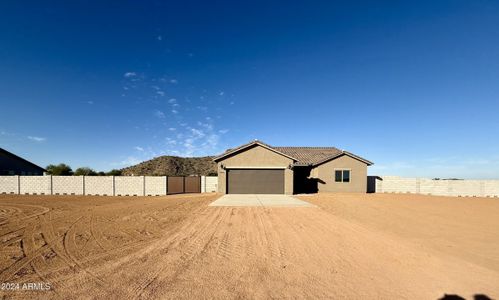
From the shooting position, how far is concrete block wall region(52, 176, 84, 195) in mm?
20234

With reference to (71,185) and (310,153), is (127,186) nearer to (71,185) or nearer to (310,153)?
(71,185)

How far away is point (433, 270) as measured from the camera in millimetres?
4617

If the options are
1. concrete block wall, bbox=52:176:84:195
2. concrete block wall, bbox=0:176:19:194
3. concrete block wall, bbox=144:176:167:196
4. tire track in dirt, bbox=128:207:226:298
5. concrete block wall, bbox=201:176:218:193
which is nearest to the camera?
tire track in dirt, bbox=128:207:226:298

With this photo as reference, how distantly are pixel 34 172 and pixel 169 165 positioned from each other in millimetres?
27680

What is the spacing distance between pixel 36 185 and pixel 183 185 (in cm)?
1264

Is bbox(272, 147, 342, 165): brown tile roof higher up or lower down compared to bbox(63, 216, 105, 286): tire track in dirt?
higher up

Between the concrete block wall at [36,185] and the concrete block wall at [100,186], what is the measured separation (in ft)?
10.9

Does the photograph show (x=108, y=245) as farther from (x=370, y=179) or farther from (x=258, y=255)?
(x=370, y=179)

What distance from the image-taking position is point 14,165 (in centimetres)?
2945

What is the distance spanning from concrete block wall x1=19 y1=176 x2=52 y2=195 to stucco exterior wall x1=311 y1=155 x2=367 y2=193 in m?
24.7

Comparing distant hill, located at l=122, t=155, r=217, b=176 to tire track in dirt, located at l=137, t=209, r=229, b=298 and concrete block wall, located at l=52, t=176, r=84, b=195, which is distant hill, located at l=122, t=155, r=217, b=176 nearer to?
concrete block wall, located at l=52, t=176, r=84, b=195

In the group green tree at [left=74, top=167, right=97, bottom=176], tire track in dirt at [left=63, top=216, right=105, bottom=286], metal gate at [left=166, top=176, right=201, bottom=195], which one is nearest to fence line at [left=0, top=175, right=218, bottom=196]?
metal gate at [left=166, top=176, right=201, bottom=195]

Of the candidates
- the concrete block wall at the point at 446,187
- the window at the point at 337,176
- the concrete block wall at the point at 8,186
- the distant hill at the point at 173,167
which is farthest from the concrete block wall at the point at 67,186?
the distant hill at the point at 173,167

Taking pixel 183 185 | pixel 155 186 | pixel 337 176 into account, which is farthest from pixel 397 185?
pixel 155 186
